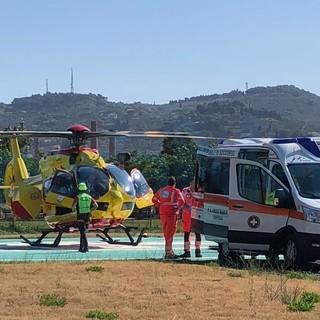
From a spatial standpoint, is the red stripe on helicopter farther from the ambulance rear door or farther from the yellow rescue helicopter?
the ambulance rear door

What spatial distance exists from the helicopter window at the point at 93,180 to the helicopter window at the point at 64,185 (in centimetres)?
26

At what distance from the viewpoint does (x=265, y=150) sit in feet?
55.5

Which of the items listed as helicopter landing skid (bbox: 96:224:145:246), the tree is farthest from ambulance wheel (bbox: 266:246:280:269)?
the tree

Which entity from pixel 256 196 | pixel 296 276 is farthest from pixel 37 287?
pixel 256 196

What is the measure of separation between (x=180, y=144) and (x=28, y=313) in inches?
1941

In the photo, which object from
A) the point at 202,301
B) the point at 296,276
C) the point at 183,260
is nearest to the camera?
the point at 202,301

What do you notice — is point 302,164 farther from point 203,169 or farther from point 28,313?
point 28,313

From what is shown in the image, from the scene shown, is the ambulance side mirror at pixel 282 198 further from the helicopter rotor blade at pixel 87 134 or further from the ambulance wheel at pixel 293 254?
the helicopter rotor blade at pixel 87 134

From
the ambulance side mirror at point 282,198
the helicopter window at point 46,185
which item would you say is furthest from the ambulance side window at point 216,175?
the helicopter window at point 46,185

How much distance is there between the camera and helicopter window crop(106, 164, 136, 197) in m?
23.0

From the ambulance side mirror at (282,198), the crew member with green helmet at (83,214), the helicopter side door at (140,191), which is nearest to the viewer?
the ambulance side mirror at (282,198)

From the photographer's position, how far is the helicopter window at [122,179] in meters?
23.0

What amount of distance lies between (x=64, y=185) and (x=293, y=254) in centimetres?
791

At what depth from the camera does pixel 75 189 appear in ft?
72.2
